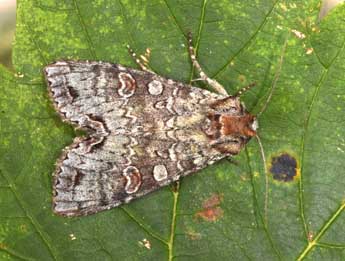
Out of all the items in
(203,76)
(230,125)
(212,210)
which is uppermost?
(203,76)

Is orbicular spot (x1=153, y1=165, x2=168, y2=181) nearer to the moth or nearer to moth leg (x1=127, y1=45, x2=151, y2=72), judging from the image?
the moth

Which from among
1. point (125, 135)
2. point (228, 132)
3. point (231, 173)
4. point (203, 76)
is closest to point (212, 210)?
point (231, 173)

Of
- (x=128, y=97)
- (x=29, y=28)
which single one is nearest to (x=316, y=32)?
(x=128, y=97)

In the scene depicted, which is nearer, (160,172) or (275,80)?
(275,80)

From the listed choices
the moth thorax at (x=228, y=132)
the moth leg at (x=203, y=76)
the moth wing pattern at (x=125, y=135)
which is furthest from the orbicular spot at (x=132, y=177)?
the moth leg at (x=203, y=76)

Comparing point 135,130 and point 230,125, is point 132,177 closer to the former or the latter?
point 135,130
